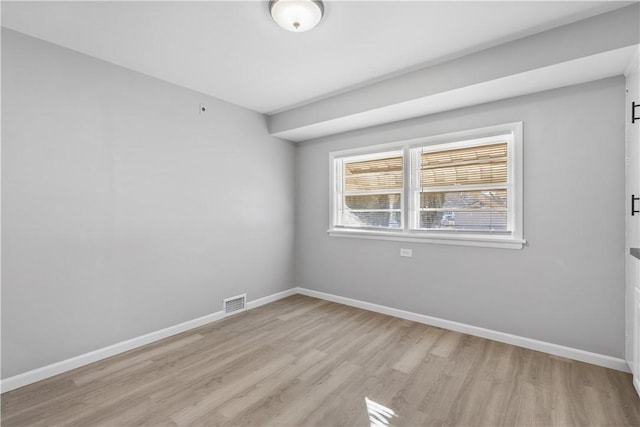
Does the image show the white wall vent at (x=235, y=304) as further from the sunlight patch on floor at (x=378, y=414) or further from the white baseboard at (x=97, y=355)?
the sunlight patch on floor at (x=378, y=414)

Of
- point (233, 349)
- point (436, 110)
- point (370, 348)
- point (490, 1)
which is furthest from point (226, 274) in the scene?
point (490, 1)

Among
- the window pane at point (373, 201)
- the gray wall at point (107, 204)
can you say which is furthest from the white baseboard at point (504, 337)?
the gray wall at point (107, 204)

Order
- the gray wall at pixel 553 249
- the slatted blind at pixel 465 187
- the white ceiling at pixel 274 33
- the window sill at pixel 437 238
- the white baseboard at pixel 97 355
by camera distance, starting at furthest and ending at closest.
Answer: the slatted blind at pixel 465 187, the window sill at pixel 437 238, the gray wall at pixel 553 249, the white baseboard at pixel 97 355, the white ceiling at pixel 274 33

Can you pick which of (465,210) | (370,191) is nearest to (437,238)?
(465,210)

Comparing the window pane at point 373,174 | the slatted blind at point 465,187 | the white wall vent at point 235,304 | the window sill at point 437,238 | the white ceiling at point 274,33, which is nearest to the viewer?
the white ceiling at point 274,33

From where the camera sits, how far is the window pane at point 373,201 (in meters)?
3.90

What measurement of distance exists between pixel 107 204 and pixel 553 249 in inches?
162

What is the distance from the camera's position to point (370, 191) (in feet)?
13.5

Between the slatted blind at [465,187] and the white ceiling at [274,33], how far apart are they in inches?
43.2

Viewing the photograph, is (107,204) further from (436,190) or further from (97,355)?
(436,190)

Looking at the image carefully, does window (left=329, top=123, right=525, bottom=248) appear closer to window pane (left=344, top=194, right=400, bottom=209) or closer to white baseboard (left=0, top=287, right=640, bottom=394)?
window pane (left=344, top=194, right=400, bottom=209)

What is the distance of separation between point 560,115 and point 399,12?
70.9 inches

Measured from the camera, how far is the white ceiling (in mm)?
2045

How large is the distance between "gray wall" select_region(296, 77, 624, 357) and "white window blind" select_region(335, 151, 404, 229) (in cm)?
46
